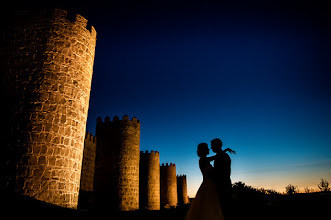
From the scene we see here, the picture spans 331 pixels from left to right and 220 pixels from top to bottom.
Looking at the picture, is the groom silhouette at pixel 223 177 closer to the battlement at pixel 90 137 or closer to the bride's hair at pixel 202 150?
the bride's hair at pixel 202 150

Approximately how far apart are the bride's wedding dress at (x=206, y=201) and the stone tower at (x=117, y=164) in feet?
46.9

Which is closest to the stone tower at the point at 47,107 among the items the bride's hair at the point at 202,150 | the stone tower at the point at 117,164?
the bride's hair at the point at 202,150

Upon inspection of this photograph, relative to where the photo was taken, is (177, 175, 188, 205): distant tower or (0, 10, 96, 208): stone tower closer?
(0, 10, 96, 208): stone tower

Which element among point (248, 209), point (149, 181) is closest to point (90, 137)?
point (149, 181)

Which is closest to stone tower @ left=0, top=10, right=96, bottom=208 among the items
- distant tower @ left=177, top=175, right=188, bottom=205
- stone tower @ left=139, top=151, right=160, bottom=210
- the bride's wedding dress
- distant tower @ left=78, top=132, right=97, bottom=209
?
the bride's wedding dress

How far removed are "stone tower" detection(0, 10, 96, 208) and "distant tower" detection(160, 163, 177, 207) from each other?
87.3 ft

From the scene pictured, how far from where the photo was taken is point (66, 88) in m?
6.59

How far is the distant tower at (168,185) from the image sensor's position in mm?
31078

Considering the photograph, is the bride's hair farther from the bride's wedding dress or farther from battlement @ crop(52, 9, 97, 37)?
battlement @ crop(52, 9, 97, 37)

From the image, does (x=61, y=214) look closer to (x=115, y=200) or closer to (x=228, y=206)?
(x=228, y=206)

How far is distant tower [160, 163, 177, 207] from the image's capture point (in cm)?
3108

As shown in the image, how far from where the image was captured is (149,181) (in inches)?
977

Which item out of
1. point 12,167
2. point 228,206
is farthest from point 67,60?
point 228,206

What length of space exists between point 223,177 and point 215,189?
33 cm
